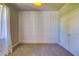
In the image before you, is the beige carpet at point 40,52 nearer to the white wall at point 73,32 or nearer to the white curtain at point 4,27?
the white wall at point 73,32

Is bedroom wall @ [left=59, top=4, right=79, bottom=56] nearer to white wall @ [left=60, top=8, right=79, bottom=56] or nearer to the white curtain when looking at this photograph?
white wall @ [left=60, top=8, right=79, bottom=56]

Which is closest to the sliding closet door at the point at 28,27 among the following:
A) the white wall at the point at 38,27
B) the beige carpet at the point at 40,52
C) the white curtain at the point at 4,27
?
the white wall at the point at 38,27

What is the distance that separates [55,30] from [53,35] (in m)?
0.31

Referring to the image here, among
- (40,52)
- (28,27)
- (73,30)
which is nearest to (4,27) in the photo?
(40,52)

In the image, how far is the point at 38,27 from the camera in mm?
6867

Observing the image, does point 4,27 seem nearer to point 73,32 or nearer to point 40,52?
point 40,52

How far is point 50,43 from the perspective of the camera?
675 cm

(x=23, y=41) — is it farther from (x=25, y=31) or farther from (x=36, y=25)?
(x=36, y=25)

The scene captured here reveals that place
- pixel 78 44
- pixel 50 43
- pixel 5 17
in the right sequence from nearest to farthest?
1. pixel 78 44
2. pixel 5 17
3. pixel 50 43

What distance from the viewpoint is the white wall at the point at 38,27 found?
6797 millimetres

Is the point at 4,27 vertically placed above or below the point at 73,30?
above

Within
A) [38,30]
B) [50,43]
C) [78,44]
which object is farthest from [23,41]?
[78,44]

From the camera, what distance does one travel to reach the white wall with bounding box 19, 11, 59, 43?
268 inches

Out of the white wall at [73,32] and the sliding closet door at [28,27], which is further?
the sliding closet door at [28,27]
